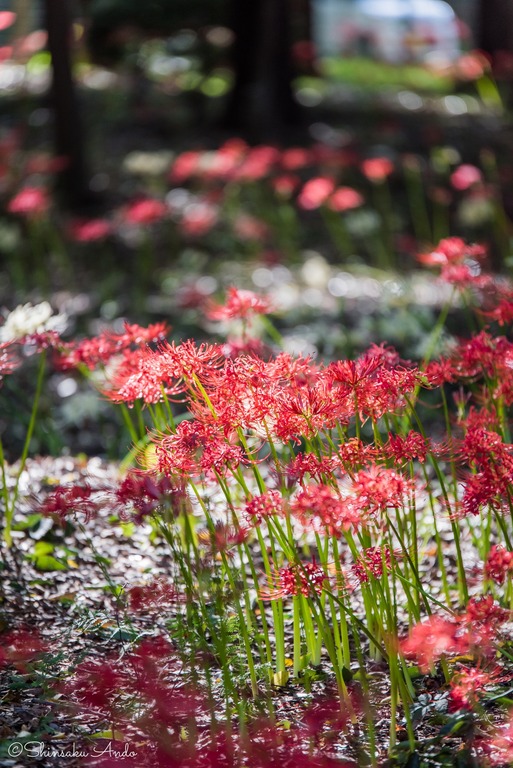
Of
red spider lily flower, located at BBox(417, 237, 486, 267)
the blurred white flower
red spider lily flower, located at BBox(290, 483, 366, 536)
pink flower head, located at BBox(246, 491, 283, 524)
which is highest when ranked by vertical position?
red spider lily flower, located at BBox(417, 237, 486, 267)

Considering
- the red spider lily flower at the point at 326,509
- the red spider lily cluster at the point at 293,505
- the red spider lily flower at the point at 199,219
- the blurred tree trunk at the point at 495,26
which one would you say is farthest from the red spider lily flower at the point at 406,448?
the blurred tree trunk at the point at 495,26

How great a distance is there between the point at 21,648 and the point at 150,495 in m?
0.83

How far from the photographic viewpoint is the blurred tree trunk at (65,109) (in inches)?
293

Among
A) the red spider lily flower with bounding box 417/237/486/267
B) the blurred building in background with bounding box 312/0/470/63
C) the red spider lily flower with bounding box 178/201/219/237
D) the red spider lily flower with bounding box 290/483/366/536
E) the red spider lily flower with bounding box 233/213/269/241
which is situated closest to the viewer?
the red spider lily flower with bounding box 290/483/366/536

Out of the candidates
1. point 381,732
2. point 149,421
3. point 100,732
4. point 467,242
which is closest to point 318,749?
point 381,732

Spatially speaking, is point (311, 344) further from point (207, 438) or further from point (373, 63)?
point (373, 63)

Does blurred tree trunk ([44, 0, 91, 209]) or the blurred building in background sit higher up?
the blurred building in background

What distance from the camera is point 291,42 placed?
34.0 ft

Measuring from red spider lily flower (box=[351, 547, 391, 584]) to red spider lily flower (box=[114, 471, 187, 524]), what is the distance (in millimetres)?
476

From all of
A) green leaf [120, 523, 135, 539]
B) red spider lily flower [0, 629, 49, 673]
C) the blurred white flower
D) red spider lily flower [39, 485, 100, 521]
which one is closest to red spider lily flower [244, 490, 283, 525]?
red spider lily flower [39, 485, 100, 521]

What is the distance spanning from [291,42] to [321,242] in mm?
3435

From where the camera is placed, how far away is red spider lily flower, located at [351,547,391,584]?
2127mm

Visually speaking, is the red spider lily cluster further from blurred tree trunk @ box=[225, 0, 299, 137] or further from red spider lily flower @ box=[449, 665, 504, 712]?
blurred tree trunk @ box=[225, 0, 299, 137]

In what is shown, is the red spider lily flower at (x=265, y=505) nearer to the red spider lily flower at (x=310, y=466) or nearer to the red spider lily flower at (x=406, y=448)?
the red spider lily flower at (x=310, y=466)
